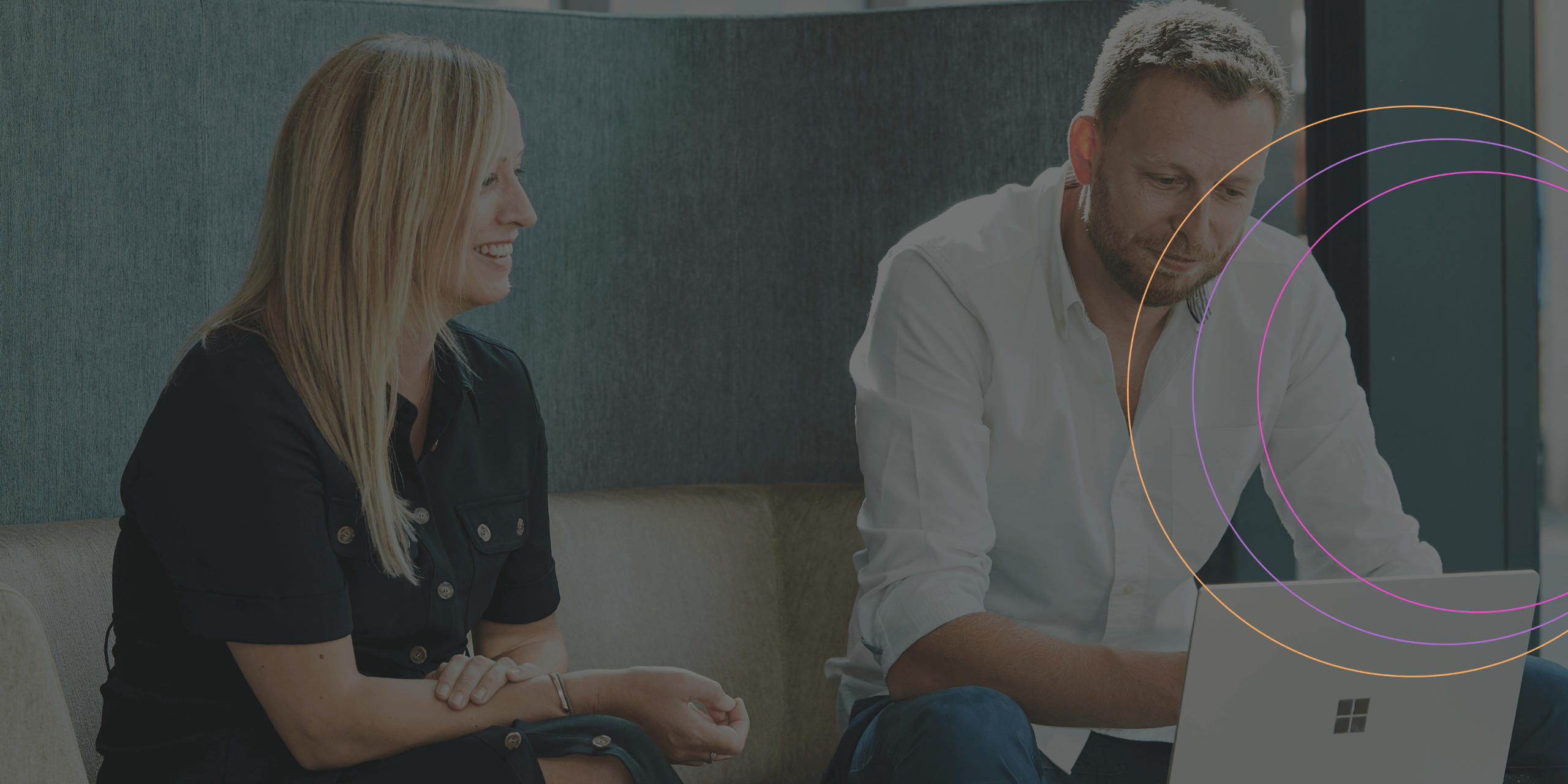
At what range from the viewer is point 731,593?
69.9 inches

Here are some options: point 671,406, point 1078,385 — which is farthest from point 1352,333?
point 671,406

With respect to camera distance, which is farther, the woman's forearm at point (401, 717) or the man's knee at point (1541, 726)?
the man's knee at point (1541, 726)

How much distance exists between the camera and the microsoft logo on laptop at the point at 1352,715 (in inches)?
38.8

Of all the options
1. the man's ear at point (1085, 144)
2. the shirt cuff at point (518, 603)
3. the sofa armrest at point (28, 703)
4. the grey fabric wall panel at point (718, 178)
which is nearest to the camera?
the sofa armrest at point (28, 703)

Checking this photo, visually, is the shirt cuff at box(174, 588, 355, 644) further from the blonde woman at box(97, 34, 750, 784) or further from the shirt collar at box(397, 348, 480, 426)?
the shirt collar at box(397, 348, 480, 426)

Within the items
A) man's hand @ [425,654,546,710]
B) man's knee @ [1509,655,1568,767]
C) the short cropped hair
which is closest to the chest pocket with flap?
man's hand @ [425,654,546,710]

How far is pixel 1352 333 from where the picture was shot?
1745 mm

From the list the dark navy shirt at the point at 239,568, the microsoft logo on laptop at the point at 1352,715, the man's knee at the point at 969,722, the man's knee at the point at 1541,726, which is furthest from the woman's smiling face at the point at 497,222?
the man's knee at the point at 1541,726

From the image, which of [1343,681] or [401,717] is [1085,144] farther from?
[401,717]

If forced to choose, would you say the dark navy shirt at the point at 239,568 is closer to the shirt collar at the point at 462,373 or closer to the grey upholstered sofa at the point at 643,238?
the shirt collar at the point at 462,373

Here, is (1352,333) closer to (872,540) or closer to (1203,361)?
(1203,361)

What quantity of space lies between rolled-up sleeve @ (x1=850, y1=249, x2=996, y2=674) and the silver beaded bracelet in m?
0.30

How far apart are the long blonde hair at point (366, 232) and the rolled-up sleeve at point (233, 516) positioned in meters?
0.06
